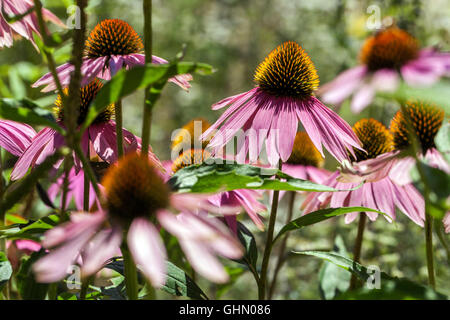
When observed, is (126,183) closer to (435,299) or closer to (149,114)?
(149,114)

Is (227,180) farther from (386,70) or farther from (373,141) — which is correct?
(373,141)

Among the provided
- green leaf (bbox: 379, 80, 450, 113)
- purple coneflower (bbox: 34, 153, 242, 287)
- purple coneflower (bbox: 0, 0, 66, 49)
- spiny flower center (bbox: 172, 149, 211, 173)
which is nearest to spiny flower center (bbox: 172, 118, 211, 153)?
spiny flower center (bbox: 172, 149, 211, 173)

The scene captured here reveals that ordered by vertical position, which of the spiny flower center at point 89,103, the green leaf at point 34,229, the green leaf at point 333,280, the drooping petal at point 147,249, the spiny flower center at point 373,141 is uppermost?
the spiny flower center at point 89,103

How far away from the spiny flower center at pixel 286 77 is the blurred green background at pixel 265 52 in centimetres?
10

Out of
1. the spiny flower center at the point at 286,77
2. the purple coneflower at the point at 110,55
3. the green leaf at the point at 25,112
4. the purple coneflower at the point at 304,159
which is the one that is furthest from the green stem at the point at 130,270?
the purple coneflower at the point at 304,159

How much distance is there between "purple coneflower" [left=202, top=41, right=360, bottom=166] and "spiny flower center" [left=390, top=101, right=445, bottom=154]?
0.21 feet

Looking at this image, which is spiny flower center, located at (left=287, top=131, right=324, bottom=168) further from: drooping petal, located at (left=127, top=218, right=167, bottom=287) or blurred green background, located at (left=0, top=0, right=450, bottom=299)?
drooping petal, located at (left=127, top=218, right=167, bottom=287)

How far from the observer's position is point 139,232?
311mm

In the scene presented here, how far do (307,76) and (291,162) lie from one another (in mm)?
281

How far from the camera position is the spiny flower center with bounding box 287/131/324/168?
2.89ft

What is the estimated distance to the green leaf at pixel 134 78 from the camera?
32 cm

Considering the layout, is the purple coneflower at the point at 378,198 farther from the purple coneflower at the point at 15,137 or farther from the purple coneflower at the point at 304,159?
the purple coneflower at the point at 15,137
